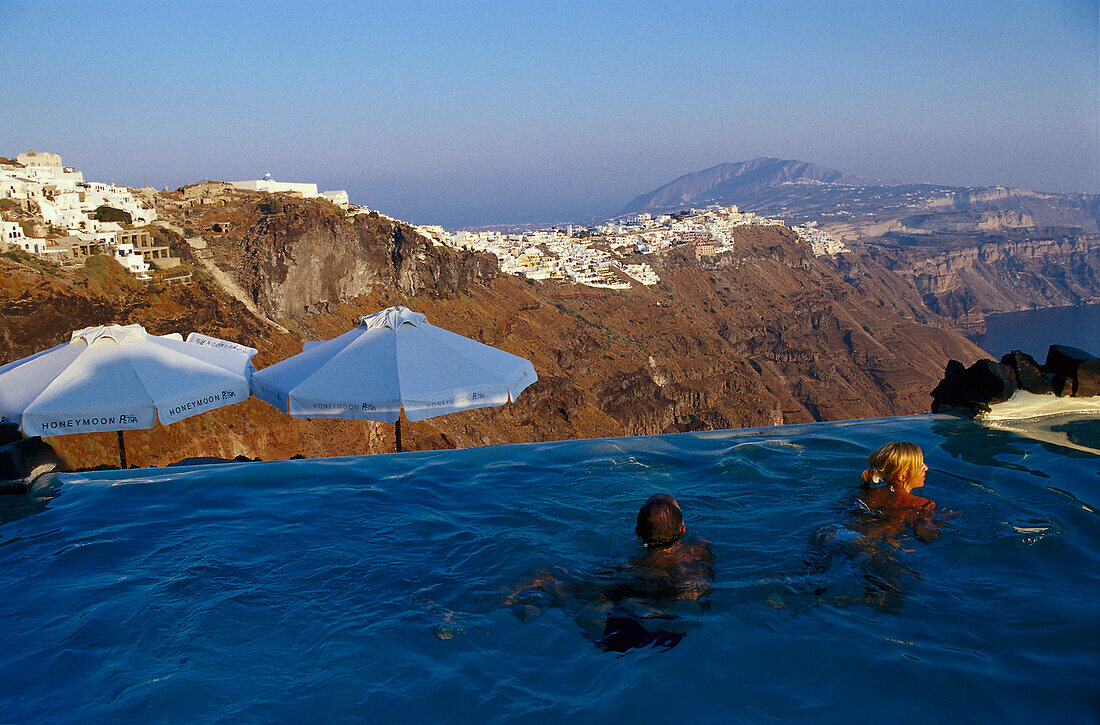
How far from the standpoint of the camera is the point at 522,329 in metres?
55.5

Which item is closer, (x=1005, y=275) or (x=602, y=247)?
(x=602, y=247)

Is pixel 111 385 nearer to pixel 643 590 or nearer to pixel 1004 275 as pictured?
pixel 643 590

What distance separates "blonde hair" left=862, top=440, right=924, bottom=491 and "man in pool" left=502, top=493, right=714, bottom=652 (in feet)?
4.21

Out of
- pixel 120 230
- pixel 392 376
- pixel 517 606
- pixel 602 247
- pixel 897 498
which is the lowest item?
pixel 517 606

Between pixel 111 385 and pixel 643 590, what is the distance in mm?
6175

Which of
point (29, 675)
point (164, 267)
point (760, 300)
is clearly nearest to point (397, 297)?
point (164, 267)

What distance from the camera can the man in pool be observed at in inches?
159

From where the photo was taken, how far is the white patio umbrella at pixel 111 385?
23.7 feet

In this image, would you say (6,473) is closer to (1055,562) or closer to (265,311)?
(1055,562)

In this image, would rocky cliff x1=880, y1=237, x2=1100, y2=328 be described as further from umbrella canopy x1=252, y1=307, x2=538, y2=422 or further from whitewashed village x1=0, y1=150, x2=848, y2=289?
umbrella canopy x1=252, y1=307, x2=538, y2=422

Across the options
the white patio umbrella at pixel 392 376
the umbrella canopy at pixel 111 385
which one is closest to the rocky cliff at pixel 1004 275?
the white patio umbrella at pixel 392 376

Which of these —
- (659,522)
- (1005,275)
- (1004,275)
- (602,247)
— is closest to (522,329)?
(602,247)

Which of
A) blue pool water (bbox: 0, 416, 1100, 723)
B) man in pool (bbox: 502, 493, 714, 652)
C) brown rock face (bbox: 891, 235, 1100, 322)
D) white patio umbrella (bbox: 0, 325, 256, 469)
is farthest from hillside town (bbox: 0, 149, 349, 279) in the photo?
brown rock face (bbox: 891, 235, 1100, 322)

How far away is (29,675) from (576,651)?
283cm
